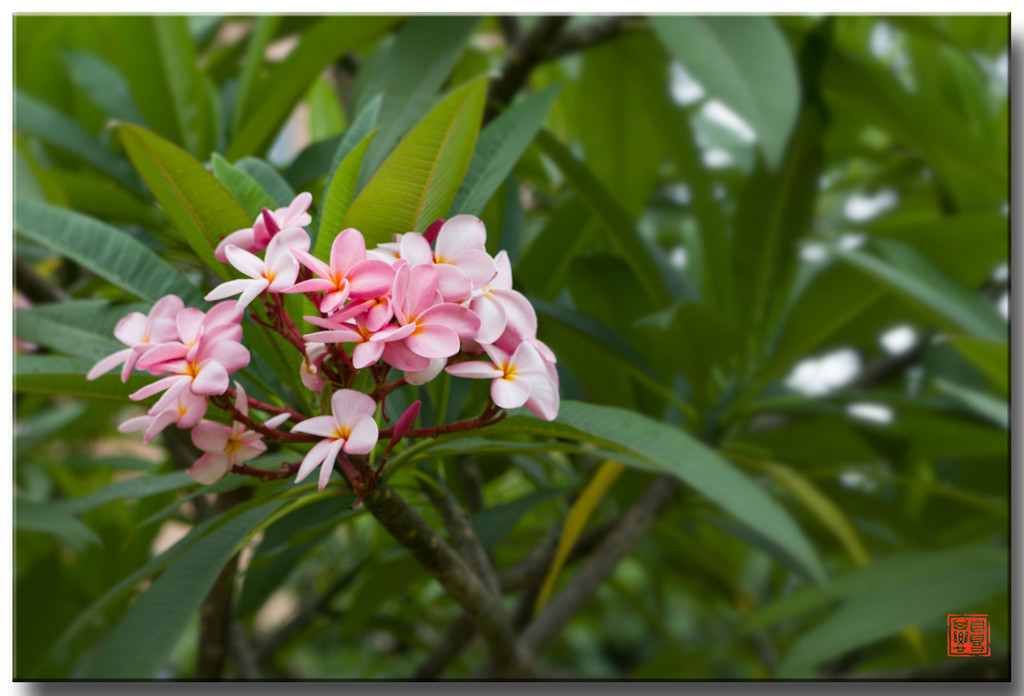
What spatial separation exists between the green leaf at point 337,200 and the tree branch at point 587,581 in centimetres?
40

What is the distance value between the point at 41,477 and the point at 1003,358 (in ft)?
3.71

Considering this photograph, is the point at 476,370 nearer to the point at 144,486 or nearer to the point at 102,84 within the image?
the point at 144,486

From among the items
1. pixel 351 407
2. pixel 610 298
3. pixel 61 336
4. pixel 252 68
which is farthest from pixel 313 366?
pixel 252 68

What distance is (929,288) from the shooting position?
2.32 ft

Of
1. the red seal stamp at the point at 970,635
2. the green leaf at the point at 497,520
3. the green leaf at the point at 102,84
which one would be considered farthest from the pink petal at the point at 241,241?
the red seal stamp at the point at 970,635

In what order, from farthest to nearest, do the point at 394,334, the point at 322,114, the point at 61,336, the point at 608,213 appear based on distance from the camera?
the point at 322,114
the point at 608,213
the point at 61,336
the point at 394,334

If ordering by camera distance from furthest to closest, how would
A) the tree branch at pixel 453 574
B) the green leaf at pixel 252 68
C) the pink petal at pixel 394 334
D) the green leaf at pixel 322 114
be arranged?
the green leaf at pixel 322 114
the green leaf at pixel 252 68
the tree branch at pixel 453 574
the pink petal at pixel 394 334

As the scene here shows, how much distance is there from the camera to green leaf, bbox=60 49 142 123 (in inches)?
30.0

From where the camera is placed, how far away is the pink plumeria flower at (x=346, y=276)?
30 centimetres

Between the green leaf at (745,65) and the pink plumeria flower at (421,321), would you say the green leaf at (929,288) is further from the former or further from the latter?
the pink plumeria flower at (421,321)

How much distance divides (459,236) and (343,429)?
3.5 inches

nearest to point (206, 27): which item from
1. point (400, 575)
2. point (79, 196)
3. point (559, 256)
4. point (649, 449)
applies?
point (79, 196)

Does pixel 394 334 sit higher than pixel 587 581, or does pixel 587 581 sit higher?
pixel 394 334

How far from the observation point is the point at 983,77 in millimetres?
983
